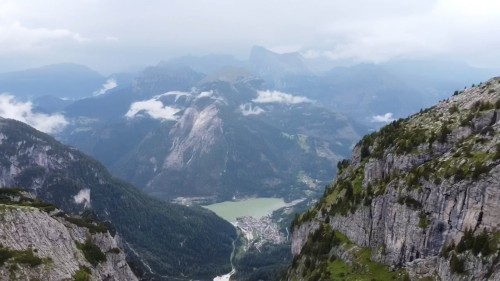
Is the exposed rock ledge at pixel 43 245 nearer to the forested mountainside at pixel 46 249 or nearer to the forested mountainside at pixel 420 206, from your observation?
the forested mountainside at pixel 46 249

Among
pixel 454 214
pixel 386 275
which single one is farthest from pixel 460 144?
pixel 386 275

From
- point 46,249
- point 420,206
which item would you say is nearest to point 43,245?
point 46,249

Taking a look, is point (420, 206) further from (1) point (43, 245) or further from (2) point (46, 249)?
A: (1) point (43, 245)

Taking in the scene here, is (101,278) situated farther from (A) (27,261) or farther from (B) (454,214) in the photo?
(B) (454,214)

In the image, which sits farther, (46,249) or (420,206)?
(46,249)

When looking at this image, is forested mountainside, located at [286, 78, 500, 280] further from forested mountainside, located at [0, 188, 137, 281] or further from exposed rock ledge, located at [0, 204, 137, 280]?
exposed rock ledge, located at [0, 204, 137, 280]

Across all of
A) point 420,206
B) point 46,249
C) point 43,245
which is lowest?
point 46,249
